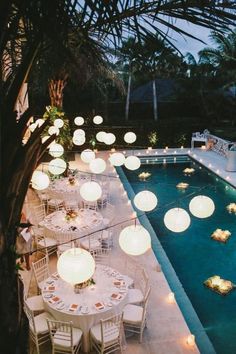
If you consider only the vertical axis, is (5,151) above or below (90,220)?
above

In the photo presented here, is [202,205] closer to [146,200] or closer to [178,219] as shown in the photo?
[178,219]

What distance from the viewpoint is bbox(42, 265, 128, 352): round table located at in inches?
237

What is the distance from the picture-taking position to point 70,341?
5.75 meters

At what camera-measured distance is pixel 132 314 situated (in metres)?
6.40

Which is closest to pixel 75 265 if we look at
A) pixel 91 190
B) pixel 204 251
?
pixel 91 190

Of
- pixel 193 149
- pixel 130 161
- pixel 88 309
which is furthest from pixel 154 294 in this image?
pixel 193 149

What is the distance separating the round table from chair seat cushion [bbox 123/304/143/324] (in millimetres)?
156

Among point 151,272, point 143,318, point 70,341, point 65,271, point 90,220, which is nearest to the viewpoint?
point 65,271

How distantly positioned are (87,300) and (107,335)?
0.70m

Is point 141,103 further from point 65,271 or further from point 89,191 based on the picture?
point 65,271

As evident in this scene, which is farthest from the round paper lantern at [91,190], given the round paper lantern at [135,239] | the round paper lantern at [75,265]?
the round paper lantern at [75,265]

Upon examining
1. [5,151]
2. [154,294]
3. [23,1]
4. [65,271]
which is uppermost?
[23,1]

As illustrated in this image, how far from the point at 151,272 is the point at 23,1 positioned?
7.04 meters

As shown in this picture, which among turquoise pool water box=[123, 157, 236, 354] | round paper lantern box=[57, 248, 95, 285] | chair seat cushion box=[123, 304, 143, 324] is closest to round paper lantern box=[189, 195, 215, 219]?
turquoise pool water box=[123, 157, 236, 354]
